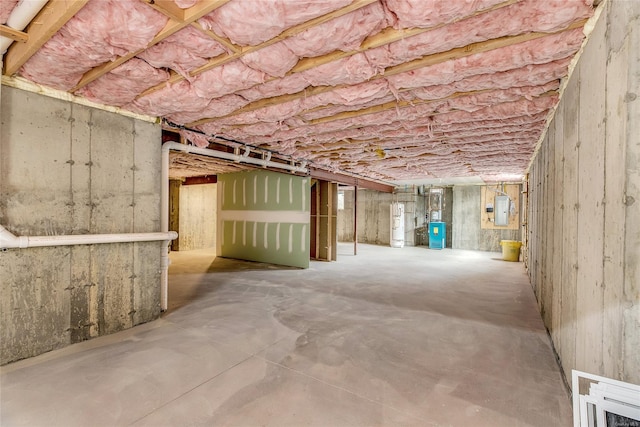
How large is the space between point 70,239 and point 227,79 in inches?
76.8

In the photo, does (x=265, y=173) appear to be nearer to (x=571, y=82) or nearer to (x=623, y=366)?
(x=571, y=82)

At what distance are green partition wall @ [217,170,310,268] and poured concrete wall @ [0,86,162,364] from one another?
3282 millimetres

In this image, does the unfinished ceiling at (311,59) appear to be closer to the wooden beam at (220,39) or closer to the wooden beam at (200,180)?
the wooden beam at (220,39)

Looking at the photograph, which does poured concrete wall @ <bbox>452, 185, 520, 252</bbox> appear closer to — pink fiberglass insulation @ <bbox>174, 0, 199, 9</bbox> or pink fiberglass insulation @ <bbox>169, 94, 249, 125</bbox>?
pink fiberglass insulation @ <bbox>169, 94, 249, 125</bbox>

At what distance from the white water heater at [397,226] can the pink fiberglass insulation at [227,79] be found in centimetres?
883

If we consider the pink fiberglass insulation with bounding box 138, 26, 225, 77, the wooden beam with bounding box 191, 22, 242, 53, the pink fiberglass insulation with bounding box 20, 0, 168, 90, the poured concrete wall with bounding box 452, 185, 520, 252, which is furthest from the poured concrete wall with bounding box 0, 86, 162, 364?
the poured concrete wall with bounding box 452, 185, 520, 252

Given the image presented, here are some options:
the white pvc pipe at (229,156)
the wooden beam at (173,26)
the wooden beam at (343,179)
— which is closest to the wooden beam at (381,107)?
the white pvc pipe at (229,156)

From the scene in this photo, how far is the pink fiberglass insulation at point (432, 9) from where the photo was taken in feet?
4.89

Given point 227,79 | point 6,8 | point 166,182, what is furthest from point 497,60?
point 166,182

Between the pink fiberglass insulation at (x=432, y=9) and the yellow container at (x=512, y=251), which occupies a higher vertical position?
the pink fiberglass insulation at (x=432, y=9)

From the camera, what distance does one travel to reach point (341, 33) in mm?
1745

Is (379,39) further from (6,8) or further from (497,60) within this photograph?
(6,8)

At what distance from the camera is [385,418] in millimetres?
1712

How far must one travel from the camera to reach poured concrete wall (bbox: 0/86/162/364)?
236 cm
